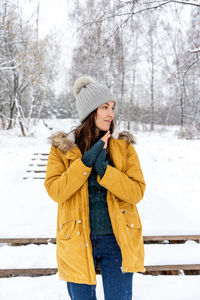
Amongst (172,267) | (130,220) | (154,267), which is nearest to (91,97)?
(130,220)

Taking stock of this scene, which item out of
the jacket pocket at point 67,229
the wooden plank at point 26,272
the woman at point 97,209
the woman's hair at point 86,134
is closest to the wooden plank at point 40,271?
the wooden plank at point 26,272

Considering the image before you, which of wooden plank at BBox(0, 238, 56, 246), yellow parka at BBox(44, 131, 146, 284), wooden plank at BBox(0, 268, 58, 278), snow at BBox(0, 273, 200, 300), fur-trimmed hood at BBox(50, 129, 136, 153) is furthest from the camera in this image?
wooden plank at BBox(0, 238, 56, 246)

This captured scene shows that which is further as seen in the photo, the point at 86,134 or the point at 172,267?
the point at 172,267

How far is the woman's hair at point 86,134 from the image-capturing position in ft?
4.29

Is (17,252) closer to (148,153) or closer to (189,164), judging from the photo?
(189,164)

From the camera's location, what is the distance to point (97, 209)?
47.0 inches

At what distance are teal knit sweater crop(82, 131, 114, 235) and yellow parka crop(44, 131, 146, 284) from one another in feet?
0.13

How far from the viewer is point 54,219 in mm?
3377

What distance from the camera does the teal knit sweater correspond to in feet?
3.73

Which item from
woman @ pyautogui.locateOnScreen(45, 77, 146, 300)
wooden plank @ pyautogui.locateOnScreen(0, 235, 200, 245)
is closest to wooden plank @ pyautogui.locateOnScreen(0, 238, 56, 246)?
wooden plank @ pyautogui.locateOnScreen(0, 235, 200, 245)


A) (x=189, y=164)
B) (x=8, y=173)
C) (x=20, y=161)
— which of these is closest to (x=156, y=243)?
(x=189, y=164)

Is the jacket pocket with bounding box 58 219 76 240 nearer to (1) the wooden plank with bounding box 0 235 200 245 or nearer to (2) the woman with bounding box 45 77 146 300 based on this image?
(2) the woman with bounding box 45 77 146 300

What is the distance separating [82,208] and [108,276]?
417 millimetres

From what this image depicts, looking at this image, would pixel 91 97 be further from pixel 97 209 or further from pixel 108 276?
pixel 108 276
